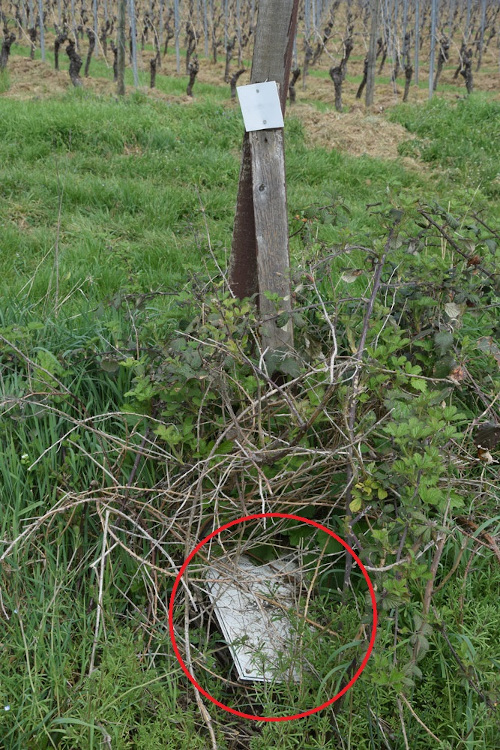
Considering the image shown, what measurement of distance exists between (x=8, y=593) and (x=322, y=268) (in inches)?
73.7

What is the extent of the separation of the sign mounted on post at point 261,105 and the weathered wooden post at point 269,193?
0.17 ft

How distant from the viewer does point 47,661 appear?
A: 199 cm

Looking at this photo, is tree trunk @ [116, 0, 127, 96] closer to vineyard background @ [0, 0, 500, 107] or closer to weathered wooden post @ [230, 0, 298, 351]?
vineyard background @ [0, 0, 500, 107]

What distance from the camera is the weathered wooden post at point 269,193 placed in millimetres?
2477

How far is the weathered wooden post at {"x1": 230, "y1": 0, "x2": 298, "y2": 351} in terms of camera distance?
8.13ft

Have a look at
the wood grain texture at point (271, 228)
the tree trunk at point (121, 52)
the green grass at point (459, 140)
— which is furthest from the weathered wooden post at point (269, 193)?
the tree trunk at point (121, 52)

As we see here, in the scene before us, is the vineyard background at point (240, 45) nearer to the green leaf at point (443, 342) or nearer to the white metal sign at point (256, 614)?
the green leaf at point (443, 342)

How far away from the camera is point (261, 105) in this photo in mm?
2467

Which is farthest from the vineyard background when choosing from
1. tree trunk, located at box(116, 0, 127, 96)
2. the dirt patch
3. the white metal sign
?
the white metal sign

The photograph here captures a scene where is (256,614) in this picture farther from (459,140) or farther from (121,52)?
(121,52)

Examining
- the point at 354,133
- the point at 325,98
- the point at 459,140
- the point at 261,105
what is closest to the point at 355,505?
the point at 261,105

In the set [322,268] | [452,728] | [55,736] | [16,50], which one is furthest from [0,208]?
[16,50]

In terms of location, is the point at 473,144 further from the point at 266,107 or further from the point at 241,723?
the point at 241,723

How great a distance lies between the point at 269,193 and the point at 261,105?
0.31 metres
